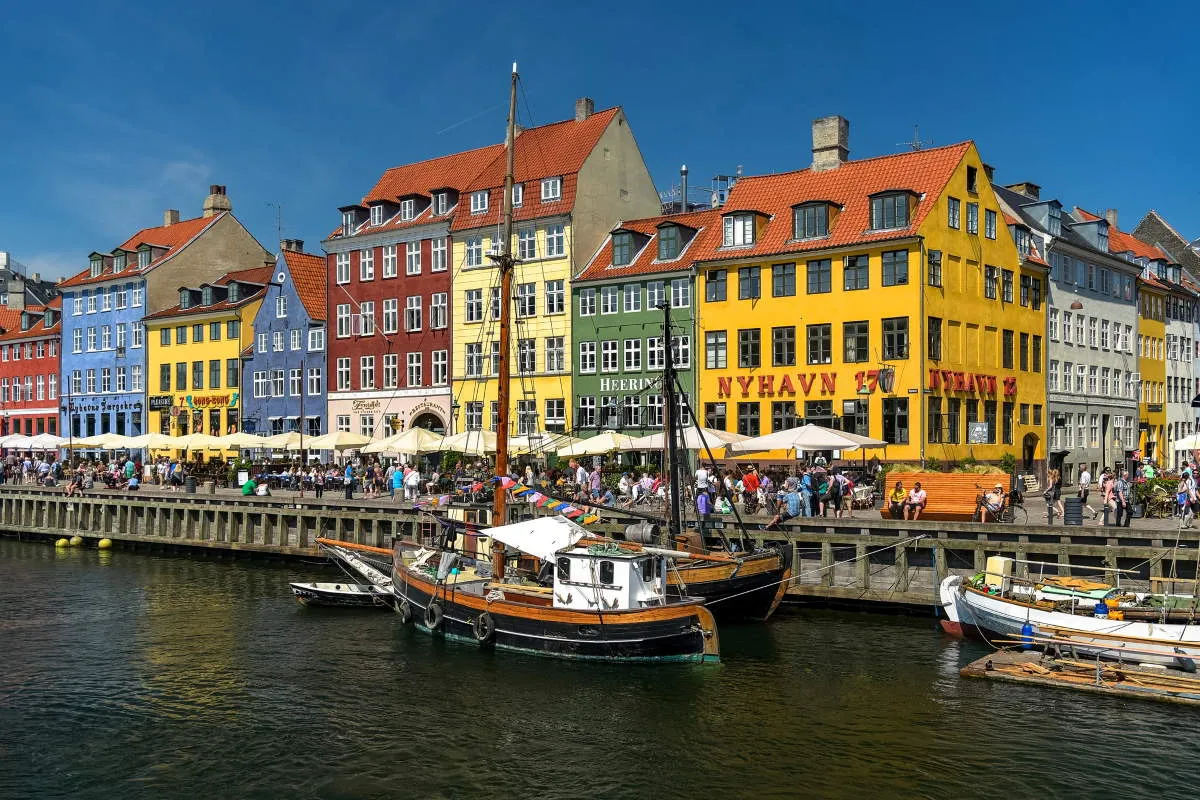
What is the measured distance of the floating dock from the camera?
73.3 feet

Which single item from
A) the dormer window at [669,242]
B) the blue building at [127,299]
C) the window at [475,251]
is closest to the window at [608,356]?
the dormer window at [669,242]

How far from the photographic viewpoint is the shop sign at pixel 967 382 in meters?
50.2

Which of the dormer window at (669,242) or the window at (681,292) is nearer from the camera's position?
the window at (681,292)

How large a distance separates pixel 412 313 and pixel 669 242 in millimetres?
16588

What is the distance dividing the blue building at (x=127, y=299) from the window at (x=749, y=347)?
44178mm

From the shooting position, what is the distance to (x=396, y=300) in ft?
222

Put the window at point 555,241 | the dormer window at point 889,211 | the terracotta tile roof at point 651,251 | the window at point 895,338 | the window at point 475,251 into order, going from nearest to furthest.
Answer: the window at point 895,338 < the dormer window at point 889,211 < the terracotta tile roof at point 651,251 < the window at point 555,241 < the window at point 475,251

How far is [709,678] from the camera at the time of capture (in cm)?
2512

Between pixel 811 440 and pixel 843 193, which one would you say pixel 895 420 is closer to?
pixel 843 193

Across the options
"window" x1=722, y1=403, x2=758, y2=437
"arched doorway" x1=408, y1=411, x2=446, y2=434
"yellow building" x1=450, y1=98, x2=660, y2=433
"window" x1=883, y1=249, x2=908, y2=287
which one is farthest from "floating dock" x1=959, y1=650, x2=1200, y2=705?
"arched doorway" x1=408, y1=411, x2=446, y2=434

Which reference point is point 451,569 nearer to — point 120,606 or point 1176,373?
point 120,606

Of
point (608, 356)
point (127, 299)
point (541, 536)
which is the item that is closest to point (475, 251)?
point (608, 356)

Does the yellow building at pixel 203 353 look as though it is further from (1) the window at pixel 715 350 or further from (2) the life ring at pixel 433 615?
(2) the life ring at pixel 433 615

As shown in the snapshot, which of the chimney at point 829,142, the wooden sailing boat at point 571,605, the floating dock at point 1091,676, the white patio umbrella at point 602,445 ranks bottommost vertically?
the floating dock at point 1091,676
